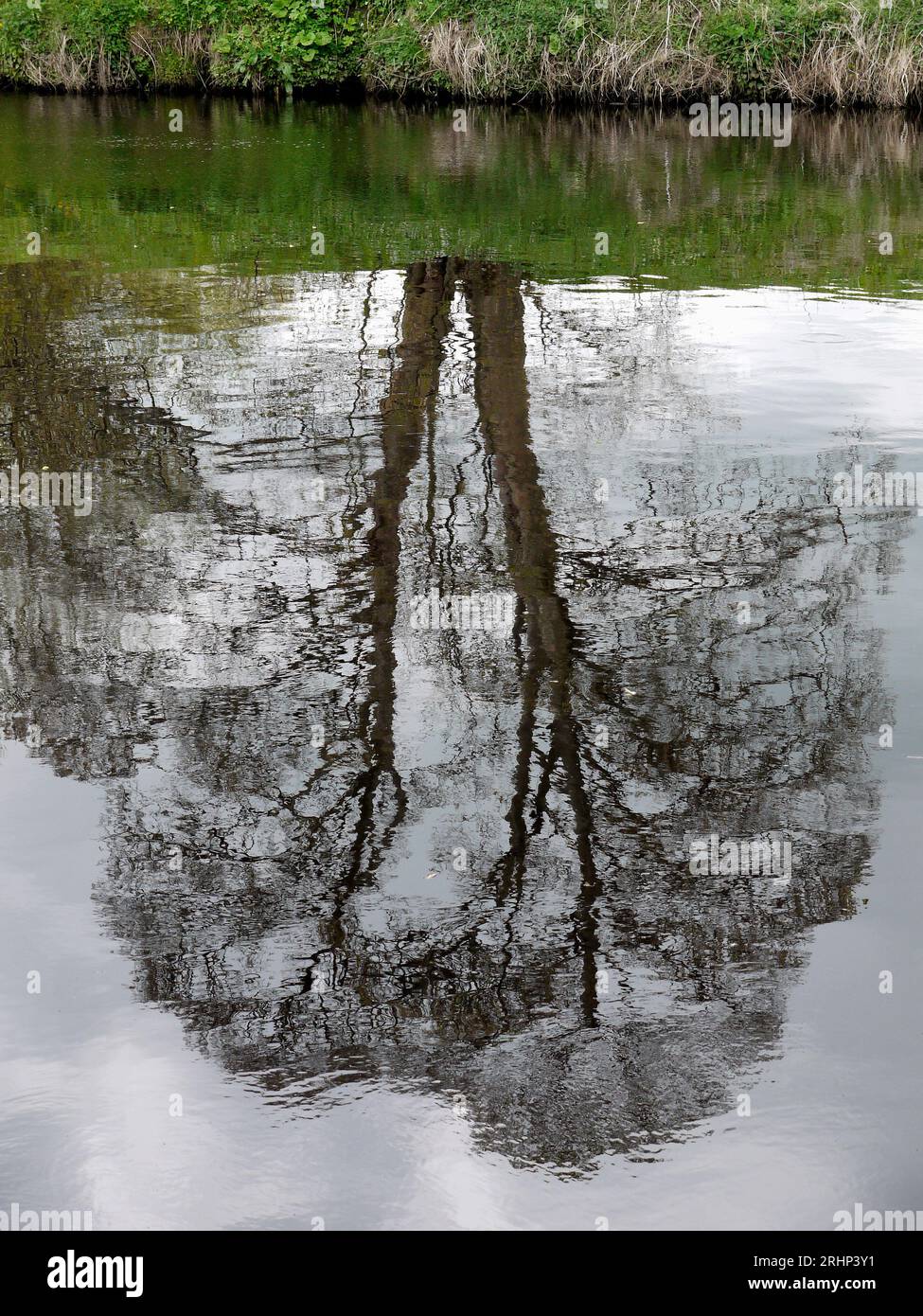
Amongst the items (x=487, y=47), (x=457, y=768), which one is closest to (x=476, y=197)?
(x=487, y=47)

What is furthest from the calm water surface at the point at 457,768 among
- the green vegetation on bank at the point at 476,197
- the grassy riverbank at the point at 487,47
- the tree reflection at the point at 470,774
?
the grassy riverbank at the point at 487,47

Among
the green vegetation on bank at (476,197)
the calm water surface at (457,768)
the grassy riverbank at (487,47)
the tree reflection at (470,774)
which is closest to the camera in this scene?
the calm water surface at (457,768)

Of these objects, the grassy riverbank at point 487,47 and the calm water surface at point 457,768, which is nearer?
the calm water surface at point 457,768

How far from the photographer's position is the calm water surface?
3670mm

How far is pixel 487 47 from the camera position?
25.9m

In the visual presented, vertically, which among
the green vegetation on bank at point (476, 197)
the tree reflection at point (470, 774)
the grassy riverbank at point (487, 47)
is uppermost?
the grassy riverbank at point (487, 47)

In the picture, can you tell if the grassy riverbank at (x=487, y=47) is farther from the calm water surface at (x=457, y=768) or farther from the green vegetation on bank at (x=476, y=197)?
the calm water surface at (x=457, y=768)

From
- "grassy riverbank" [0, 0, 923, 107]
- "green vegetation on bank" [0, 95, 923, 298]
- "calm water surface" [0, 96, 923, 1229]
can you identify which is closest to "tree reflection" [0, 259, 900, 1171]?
"calm water surface" [0, 96, 923, 1229]

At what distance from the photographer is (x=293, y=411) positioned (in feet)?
29.2

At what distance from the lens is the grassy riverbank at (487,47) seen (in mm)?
24281

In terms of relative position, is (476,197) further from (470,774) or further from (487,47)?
(470,774)

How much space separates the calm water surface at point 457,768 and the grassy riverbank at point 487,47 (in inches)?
604

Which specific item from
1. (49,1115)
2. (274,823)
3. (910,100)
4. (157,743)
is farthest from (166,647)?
(910,100)
